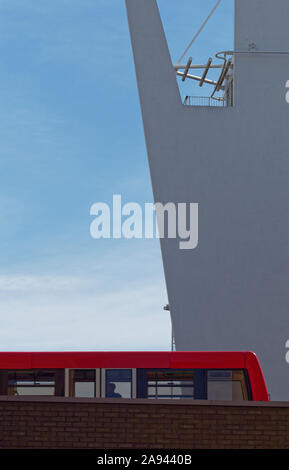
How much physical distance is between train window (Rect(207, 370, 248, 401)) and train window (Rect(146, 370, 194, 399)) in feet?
1.67

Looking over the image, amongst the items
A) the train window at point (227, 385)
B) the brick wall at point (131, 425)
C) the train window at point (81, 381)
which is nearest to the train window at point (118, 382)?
the train window at point (81, 381)

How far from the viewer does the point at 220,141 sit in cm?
3397

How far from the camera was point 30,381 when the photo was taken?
20.6 m

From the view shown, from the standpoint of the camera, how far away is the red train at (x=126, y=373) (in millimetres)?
20453

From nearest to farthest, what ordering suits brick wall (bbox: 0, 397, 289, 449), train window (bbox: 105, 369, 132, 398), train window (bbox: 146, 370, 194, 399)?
brick wall (bbox: 0, 397, 289, 449) < train window (bbox: 146, 370, 194, 399) < train window (bbox: 105, 369, 132, 398)

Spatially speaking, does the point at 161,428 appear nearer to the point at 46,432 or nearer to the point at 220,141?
the point at 46,432

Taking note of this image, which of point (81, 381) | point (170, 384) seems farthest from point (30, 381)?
point (170, 384)

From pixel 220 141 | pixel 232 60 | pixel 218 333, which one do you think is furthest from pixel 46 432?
pixel 232 60

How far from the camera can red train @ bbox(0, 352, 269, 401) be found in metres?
20.5

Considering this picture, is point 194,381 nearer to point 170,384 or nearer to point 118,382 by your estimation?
point 170,384

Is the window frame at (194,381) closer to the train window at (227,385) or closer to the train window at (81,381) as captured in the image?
the train window at (227,385)

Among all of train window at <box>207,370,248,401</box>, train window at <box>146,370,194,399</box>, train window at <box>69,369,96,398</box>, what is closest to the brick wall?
train window at <box>146,370,194,399</box>

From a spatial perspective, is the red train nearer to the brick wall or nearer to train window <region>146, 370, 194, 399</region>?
train window <region>146, 370, 194, 399</region>

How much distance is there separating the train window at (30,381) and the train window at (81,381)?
0.48m
